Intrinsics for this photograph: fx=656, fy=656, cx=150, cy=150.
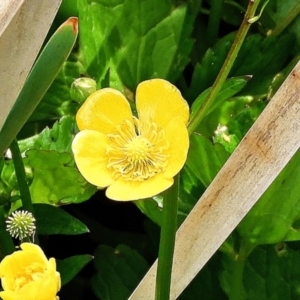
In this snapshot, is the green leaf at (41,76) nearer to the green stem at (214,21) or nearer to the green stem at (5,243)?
the green stem at (5,243)

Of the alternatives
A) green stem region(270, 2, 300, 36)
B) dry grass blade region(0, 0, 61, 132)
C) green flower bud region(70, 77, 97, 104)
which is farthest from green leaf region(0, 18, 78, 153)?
green stem region(270, 2, 300, 36)

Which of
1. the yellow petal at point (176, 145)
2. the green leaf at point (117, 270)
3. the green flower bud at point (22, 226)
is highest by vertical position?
the yellow petal at point (176, 145)

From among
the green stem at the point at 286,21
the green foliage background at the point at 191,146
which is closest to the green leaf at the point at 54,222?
the green foliage background at the point at 191,146

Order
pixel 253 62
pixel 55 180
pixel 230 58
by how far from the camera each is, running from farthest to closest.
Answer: pixel 253 62 → pixel 55 180 → pixel 230 58

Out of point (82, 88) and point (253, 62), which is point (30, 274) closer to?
point (82, 88)

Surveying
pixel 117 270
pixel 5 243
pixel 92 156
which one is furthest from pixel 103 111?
pixel 117 270

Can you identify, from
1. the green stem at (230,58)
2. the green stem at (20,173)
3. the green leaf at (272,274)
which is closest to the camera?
the green stem at (230,58)

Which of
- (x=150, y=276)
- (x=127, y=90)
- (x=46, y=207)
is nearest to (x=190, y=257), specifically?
(x=150, y=276)
